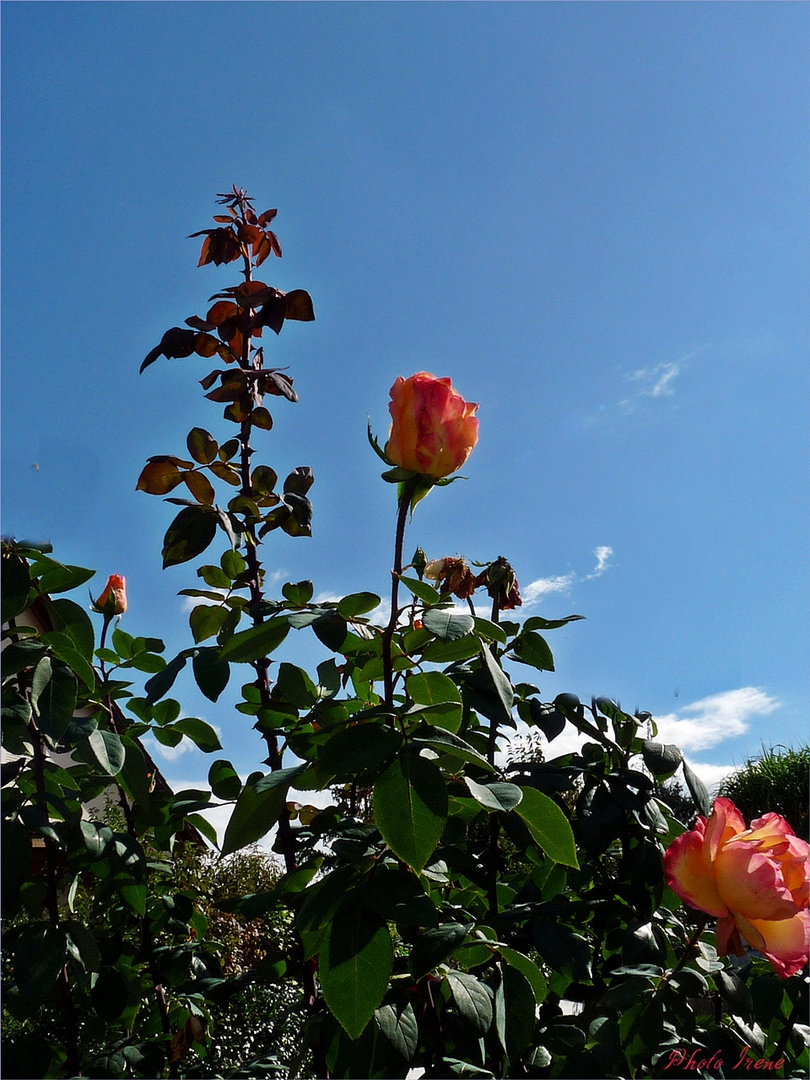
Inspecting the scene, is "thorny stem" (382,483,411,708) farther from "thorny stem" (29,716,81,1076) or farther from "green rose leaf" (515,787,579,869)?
"thorny stem" (29,716,81,1076)

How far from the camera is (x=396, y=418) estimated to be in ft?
2.98

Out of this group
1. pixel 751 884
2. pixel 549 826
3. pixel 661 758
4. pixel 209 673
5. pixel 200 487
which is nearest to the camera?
pixel 549 826

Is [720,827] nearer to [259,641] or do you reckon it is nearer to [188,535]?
[259,641]

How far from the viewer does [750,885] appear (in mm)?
971

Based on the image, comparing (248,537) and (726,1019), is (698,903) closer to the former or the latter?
(726,1019)

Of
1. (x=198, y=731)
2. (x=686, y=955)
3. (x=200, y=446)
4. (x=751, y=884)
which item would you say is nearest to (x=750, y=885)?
(x=751, y=884)

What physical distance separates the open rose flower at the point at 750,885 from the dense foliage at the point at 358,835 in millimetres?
116

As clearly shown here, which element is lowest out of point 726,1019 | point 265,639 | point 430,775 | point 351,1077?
point 726,1019

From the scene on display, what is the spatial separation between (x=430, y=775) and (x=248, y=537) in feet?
2.24

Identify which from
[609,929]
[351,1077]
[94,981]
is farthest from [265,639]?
[609,929]

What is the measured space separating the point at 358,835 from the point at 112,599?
75 cm

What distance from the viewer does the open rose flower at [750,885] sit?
96cm

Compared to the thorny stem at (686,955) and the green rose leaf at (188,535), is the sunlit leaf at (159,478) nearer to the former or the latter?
the green rose leaf at (188,535)

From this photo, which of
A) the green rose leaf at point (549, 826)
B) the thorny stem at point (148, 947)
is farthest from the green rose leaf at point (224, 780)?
the green rose leaf at point (549, 826)
